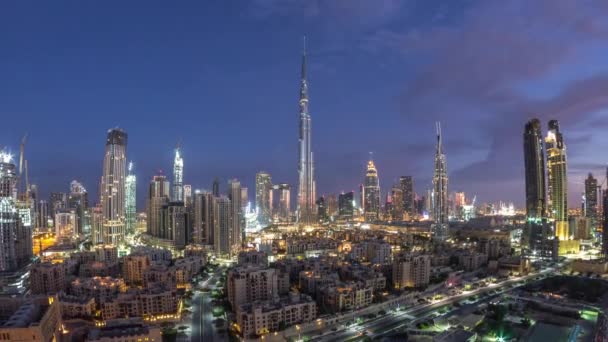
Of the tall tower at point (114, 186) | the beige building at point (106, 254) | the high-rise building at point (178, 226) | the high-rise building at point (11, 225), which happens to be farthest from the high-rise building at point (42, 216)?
the beige building at point (106, 254)

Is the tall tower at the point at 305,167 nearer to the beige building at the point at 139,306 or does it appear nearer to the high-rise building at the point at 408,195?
the high-rise building at the point at 408,195

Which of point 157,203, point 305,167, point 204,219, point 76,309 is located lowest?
point 76,309

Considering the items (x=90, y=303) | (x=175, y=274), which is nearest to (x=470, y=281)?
(x=175, y=274)

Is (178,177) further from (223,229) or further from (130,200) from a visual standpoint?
(223,229)

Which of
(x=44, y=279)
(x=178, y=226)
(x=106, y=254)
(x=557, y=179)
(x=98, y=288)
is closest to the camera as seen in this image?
(x=98, y=288)

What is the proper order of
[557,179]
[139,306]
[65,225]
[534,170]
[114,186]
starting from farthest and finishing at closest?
[65,225]
[534,170]
[557,179]
[114,186]
[139,306]

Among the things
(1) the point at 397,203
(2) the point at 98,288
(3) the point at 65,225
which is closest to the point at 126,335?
(2) the point at 98,288

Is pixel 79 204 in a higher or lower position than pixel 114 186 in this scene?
lower
